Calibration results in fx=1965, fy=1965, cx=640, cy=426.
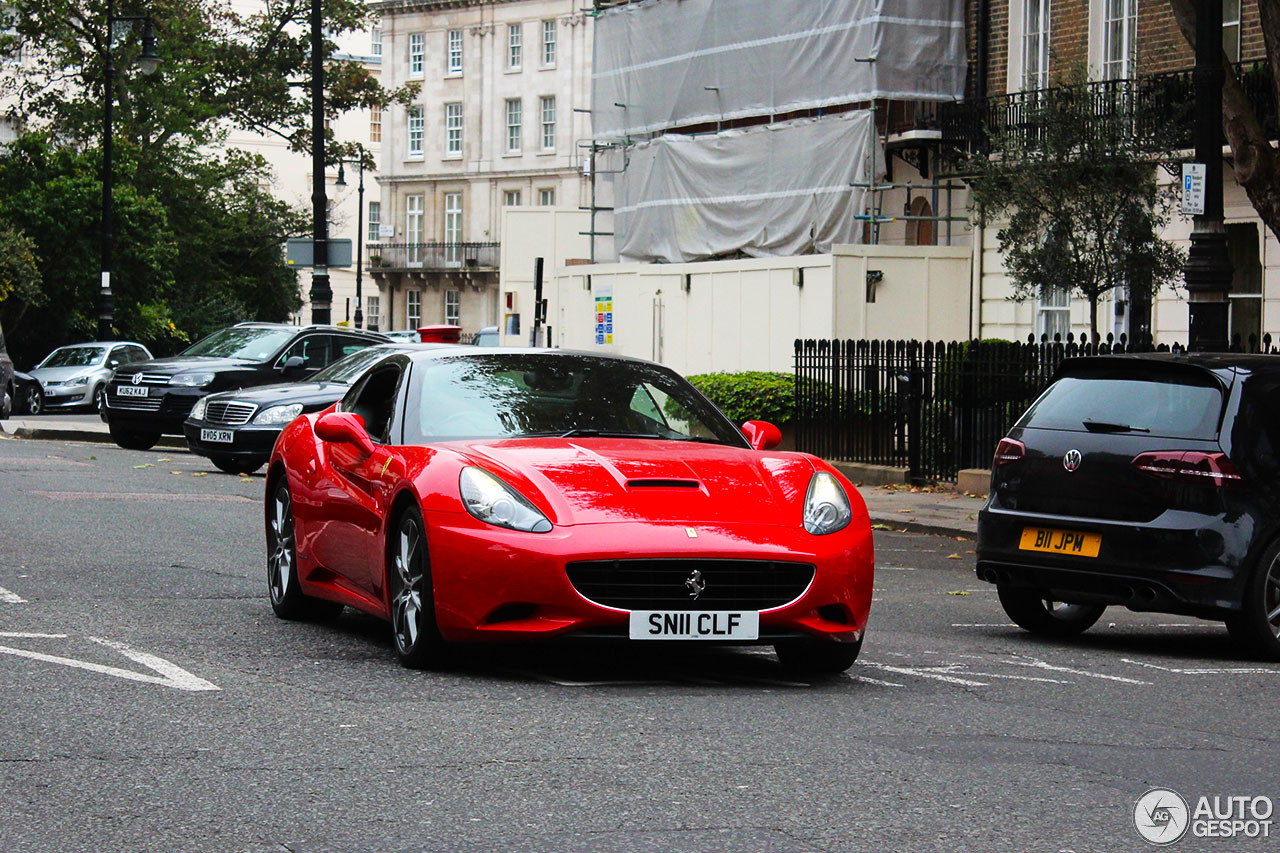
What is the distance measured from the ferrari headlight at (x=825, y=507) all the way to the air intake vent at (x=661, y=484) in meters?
0.49

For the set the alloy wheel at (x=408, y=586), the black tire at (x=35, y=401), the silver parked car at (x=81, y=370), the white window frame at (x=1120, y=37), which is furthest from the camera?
the silver parked car at (x=81, y=370)

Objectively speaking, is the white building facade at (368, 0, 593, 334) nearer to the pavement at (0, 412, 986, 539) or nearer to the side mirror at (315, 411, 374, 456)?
the pavement at (0, 412, 986, 539)

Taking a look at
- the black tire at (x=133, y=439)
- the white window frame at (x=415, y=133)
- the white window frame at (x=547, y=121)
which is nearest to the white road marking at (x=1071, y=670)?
the black tire at (x=133, y=439)

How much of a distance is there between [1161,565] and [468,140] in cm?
8107

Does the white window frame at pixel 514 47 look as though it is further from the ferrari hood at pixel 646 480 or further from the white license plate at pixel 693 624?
the white license plate at pixel 693 624

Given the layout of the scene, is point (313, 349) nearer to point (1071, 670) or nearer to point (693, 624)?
point (1071, 670)

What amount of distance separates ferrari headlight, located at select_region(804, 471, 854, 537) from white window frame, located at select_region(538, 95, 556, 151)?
258ft

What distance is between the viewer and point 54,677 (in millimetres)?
7848

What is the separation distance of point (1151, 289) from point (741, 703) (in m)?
14.5

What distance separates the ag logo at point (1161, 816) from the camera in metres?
5.50

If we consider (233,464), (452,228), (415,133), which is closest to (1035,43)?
(233,464)

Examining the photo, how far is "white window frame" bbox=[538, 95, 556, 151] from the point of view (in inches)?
3383

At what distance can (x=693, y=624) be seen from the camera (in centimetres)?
768

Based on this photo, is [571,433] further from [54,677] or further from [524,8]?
[524,8]
